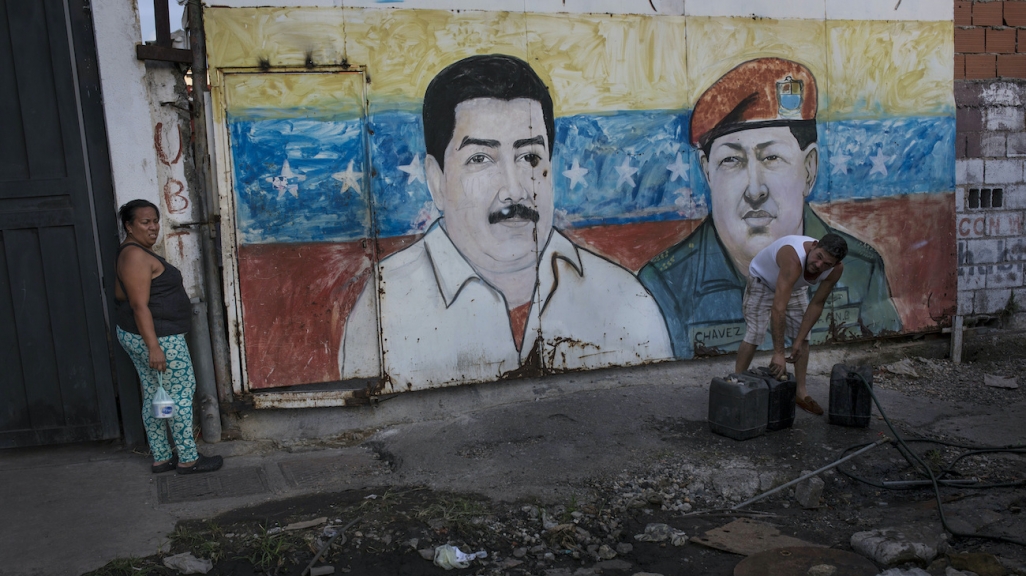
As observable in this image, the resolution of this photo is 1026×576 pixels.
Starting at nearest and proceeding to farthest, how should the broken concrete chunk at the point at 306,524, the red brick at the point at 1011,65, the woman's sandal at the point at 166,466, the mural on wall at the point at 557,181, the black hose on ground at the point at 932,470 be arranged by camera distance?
1. the black hose on ground at the point at 932,470
2. the broken concrete chunk at the point at 306,524
3. the woman's sandal at the point at 166,466
4. the mural on wall at the point at 557,181
5. the red brick at the point at 1011,65

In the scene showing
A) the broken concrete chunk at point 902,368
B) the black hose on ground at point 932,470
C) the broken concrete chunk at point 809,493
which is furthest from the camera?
the broken concrete chunk at point 902,368

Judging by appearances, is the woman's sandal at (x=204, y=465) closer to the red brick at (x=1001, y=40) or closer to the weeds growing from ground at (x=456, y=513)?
the weeds growing from ground at (x=456, y=513)

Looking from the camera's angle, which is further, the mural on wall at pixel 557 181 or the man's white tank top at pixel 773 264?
the man's white tank top at pixel 773 264

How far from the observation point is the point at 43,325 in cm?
494

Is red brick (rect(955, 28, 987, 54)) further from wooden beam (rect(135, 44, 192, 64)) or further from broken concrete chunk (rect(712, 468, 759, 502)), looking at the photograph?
wooden beam (rect(135, 44, 192, 64))

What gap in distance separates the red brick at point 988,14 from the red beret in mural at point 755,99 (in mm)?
2006

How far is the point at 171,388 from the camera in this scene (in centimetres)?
462

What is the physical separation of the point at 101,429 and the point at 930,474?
531 cm

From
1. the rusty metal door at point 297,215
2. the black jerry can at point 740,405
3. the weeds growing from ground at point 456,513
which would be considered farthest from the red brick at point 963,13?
the weeds growing from ground at point 456,513

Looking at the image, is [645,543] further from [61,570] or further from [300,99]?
[300,99]

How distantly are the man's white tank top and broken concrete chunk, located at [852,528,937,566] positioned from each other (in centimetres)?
211

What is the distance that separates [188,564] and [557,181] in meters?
3.69

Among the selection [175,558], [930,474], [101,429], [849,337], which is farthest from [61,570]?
[849,337]

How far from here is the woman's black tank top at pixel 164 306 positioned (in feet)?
14.8
